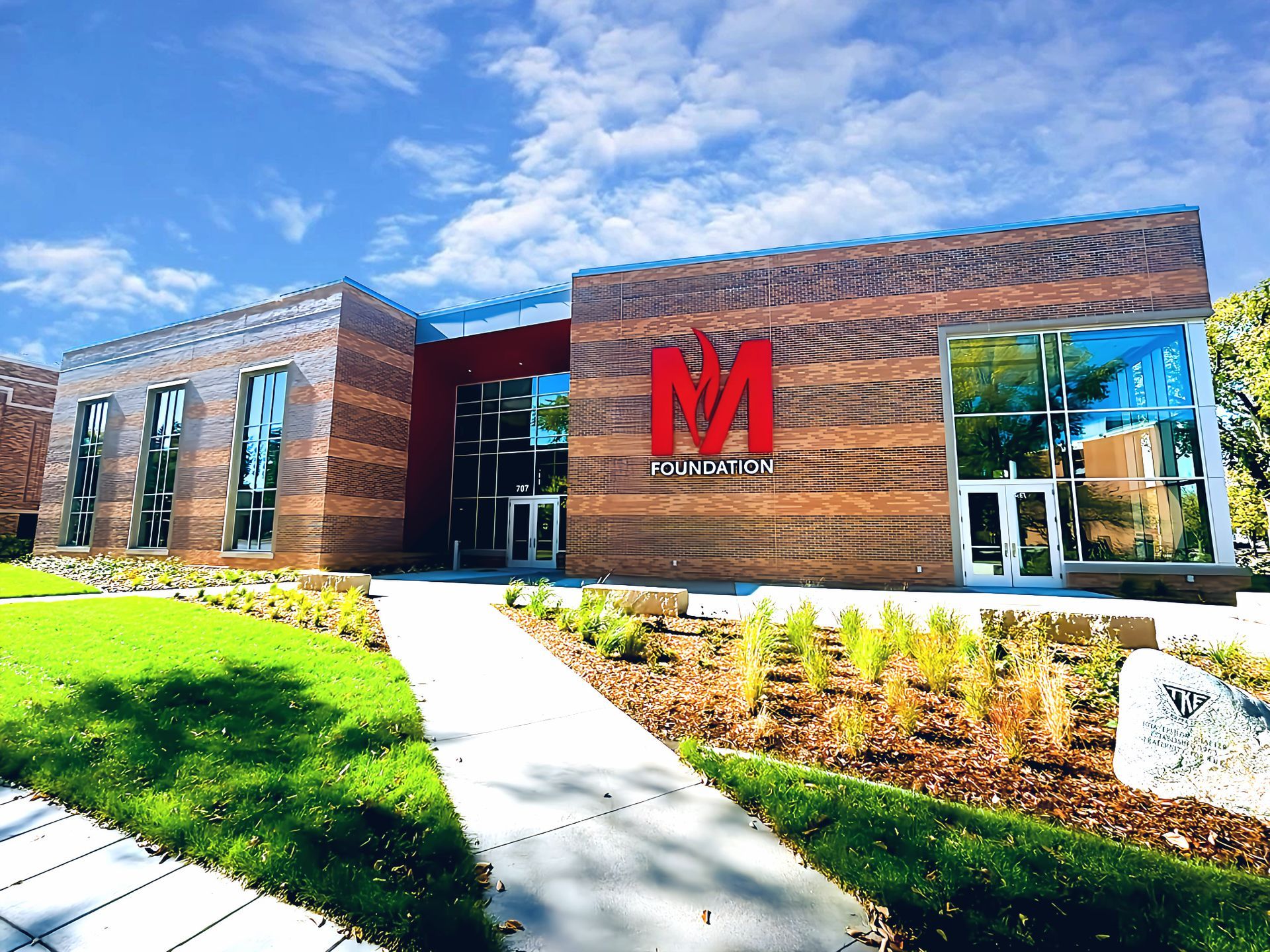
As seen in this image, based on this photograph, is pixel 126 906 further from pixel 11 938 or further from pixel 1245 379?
pixel 1245 379

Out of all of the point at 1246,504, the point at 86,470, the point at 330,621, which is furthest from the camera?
the point at 86,470

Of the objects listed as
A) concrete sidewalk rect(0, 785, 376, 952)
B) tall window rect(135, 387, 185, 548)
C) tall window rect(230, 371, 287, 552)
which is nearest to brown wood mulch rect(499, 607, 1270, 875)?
concrete sidewalk rect(0, 785, 376, 952)

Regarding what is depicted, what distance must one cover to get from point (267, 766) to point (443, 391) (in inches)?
937

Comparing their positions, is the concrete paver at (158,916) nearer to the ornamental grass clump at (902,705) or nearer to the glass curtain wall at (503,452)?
the ornamental grass clump at (902,705)

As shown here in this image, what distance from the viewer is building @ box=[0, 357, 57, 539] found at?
3416 centimetres

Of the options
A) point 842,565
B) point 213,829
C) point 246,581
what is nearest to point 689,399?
point 842,565

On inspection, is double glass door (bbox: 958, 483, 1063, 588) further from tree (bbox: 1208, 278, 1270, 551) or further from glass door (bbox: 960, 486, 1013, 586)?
tree (bbox: 1208, 278, 1270, 551)

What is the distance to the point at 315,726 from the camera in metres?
4.61

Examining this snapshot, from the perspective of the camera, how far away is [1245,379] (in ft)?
88.0

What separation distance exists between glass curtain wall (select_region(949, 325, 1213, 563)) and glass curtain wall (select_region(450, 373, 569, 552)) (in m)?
15.5

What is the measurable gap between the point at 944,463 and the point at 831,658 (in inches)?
463

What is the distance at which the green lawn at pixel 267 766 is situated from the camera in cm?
264

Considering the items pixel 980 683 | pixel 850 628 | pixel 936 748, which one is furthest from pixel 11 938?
pixel 850 628

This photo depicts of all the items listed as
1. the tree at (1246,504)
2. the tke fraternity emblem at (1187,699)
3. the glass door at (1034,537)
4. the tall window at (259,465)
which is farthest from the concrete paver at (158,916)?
the tree at (1246,504)
